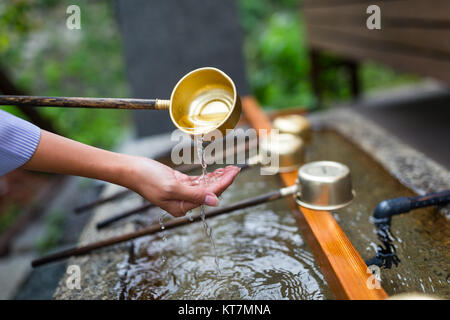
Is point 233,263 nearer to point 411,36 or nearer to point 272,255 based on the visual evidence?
point 272,255

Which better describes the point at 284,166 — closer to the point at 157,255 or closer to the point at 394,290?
the point at 157,255

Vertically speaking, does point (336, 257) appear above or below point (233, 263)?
above

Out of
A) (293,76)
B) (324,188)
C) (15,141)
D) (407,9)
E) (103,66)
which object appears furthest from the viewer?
(103,66)

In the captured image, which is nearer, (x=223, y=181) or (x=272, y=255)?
(x=223, y=181)

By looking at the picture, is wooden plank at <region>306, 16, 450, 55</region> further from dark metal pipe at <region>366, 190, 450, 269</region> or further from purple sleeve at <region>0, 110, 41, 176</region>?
purple sleeve at <region>0, 110, 41, 176</region>

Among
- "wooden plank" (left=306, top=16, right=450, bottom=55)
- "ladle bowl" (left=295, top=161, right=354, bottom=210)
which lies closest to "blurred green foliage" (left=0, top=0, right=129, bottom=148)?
"wooden plank" (left=306, top=16, right=450, bottom=55)

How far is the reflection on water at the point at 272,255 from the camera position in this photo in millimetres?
1874

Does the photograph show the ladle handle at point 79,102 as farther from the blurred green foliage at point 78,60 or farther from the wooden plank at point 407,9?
the blurred green foliage at point 78,60

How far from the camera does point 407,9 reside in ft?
11.5

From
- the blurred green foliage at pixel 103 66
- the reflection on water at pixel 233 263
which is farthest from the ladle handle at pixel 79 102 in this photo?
the blurred green foliage at pixel 103 66

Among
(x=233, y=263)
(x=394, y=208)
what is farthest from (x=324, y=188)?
(x=233, y=263)

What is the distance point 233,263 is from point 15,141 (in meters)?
1.28

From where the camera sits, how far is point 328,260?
1684 millimetres
